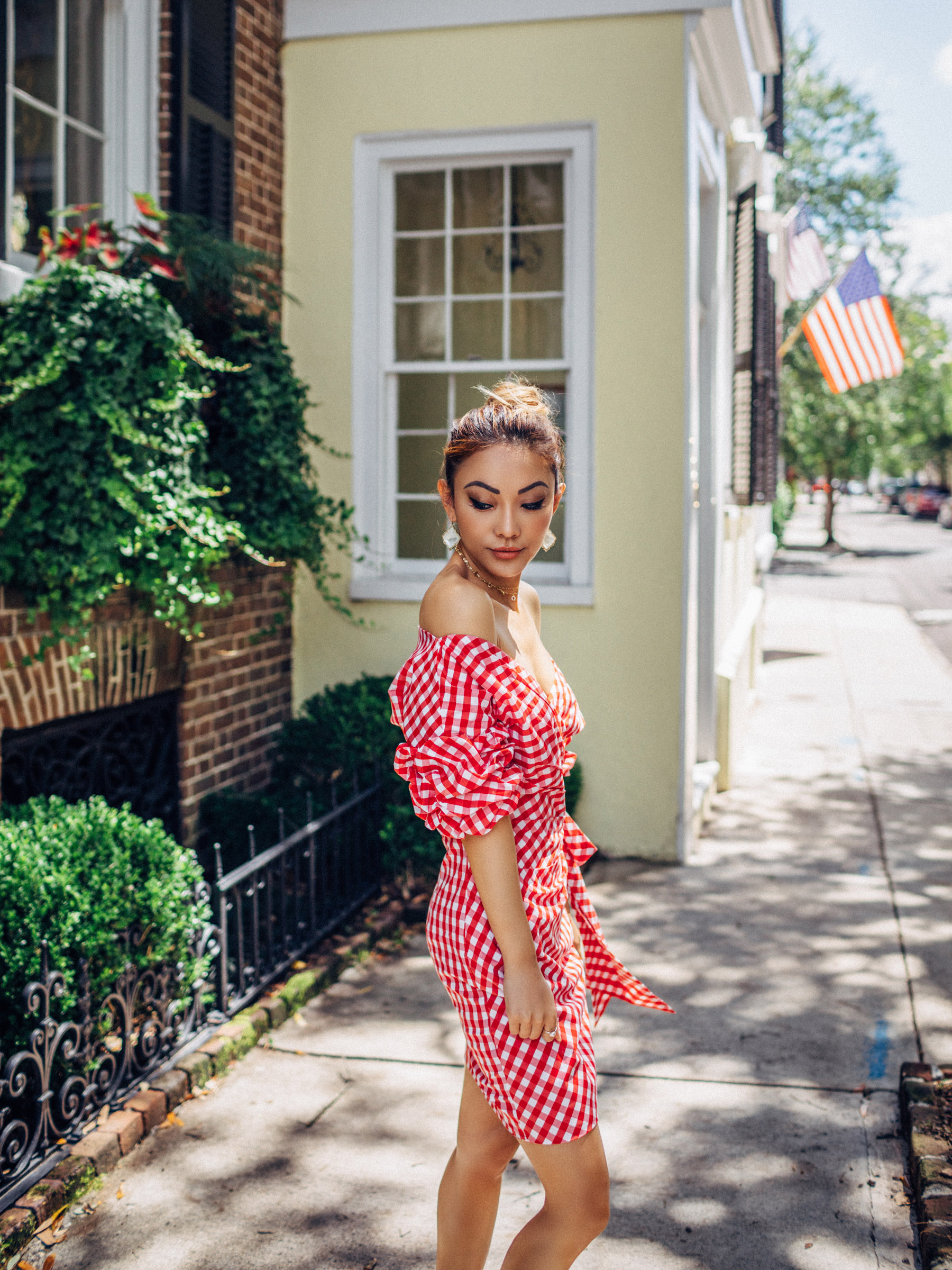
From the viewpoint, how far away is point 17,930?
300cm

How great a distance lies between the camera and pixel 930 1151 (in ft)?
10.0

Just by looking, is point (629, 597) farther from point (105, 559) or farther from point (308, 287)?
point (105, 559)

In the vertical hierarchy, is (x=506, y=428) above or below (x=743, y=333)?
below

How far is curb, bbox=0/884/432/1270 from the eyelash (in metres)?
1.91

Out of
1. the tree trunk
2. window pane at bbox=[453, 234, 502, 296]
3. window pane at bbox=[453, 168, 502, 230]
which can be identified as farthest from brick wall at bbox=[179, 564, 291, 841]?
the tree trunk

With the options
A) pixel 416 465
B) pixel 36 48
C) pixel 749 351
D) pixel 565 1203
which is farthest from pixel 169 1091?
pixel 749 351

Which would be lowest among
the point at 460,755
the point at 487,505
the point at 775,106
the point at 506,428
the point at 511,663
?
the point at 460,755

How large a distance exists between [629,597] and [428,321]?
1.84 metres

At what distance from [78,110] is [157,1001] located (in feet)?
11.6

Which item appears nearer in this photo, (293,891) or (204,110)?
(293,891)

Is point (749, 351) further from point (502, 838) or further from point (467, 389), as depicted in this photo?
point (502, 838)

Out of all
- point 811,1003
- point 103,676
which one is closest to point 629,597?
point 811,1003

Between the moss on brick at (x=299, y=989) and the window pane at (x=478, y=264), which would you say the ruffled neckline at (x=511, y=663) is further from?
the window pane at (x=478, y=264)

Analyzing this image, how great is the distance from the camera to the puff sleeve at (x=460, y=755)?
1944 mm
